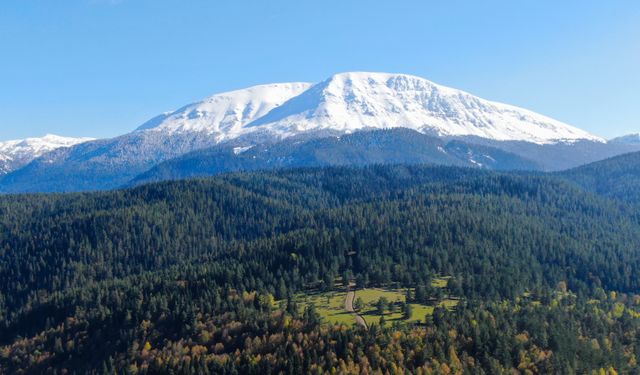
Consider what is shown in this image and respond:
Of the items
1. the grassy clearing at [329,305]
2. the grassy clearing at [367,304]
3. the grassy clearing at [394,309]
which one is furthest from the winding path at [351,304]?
the grassy clearing at [394,309]

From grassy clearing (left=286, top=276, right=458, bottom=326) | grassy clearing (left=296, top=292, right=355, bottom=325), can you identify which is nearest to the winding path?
grassy clearing (left=286, top=276, right=458, bottom=326)

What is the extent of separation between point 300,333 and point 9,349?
9804 centimetres

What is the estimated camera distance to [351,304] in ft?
574

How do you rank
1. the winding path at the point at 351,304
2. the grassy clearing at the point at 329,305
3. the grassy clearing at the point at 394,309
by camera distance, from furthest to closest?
1. the grassy clearing at the point at 394,309
2. the grassy clearing at the point at 329,305
3. the winding path at the point at 351,304

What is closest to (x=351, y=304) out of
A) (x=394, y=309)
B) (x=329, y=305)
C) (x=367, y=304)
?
(x=367, y=304)

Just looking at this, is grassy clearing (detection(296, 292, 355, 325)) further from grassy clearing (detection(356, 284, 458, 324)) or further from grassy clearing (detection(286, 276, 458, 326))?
grassy clearing (detection(356, 284, 458, 324))

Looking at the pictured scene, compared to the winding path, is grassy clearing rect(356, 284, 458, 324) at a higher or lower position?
lower

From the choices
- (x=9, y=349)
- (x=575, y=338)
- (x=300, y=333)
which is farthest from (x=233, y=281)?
(x=575, y=338)

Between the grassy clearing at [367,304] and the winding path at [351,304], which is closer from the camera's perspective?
the winding path at [351,304]

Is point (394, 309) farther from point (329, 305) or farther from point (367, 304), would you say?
point (329, 305)

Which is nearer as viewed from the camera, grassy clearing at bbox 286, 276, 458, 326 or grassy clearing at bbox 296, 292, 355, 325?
grassy clearing at bbox 296, 292, 355, 325

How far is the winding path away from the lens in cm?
15650

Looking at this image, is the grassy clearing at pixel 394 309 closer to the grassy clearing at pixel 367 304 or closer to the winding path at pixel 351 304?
the grassy clearing at pixel 367 304

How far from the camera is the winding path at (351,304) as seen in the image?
15650 centimetres
